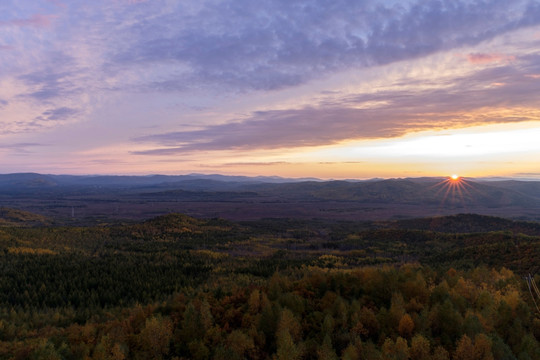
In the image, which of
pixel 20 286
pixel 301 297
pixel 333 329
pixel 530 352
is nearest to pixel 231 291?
pixel 301 297

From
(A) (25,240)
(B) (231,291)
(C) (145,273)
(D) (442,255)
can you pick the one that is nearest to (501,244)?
(D) (442,255)

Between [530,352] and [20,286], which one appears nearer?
[530,352]

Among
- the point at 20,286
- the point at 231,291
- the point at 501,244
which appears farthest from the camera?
the point at 501,244

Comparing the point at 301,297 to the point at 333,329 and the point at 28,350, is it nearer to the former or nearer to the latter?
the point at 333,329

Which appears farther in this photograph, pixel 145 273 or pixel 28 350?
pixel 145 273

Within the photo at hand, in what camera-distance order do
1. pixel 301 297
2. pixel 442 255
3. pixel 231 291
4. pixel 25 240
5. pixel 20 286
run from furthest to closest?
pixel 25 240 < pixel 442 255 < pixel 20 286 < pixel 231 291 < pixel 301 297

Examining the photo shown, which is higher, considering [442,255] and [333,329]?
[333,329]

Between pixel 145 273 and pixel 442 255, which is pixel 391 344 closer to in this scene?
pixel 145 273

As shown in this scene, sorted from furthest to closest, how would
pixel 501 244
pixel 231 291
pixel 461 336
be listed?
pixel 501 244
pixel 231 291
pixel 461 336

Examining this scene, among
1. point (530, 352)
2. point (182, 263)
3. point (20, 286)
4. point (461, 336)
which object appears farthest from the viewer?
point (182, 263)
